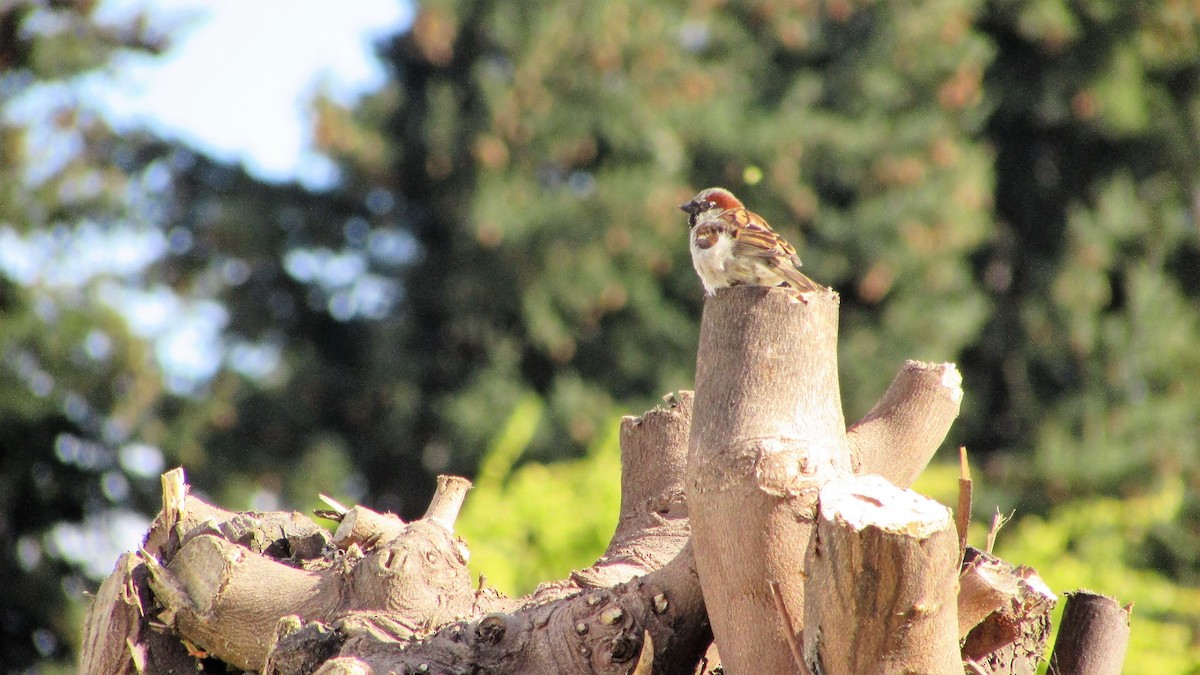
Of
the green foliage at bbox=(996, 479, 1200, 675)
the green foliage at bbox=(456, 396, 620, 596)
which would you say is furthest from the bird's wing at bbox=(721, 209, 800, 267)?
the green foliage at bbox=(456, 396, 620, 596)

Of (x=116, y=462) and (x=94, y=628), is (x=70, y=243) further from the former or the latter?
(x=94, y=628)

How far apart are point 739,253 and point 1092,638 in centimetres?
123

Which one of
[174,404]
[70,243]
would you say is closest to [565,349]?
[174,404]

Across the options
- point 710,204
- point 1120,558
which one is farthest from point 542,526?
point 1120,558

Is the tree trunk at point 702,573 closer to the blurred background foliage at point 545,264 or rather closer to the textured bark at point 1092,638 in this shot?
the textured bark at point 1092,638

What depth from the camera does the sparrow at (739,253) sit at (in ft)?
10.4

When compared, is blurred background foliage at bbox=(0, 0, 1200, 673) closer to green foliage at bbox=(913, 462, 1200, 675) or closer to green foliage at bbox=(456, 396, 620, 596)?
green foliage at bbox=(913, 462, 1200, 675)

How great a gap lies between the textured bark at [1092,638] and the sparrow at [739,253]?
0.96 m

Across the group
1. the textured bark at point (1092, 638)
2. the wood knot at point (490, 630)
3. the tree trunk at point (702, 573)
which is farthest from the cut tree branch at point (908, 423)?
the wood knot at point (490, 630)

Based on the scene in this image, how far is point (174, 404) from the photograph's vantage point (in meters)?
10.1

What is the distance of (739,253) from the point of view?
3.24m

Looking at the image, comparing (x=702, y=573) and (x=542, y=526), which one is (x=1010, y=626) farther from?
(x=542, y=526)

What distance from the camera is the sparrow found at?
10.4ft

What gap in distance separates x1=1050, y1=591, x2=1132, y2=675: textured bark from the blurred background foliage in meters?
6.47
